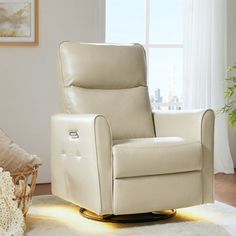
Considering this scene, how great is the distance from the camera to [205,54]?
17.3ft

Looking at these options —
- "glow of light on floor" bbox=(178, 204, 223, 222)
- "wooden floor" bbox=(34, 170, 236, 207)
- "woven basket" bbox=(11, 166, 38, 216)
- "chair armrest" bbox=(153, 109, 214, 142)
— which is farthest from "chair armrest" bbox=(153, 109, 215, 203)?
"woven basket" bbox=(11, 166, 38, 216)

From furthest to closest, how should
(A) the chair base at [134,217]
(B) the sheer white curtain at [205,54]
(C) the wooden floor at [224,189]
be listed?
(B) the sheer white curtain at [205,54] < (C) the wooden floor at [224,189] < (A) the chair base at [134,217]

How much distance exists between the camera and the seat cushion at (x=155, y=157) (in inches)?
122

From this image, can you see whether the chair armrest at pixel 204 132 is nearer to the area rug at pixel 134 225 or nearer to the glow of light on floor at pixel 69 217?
the area rug at pixel 134 225

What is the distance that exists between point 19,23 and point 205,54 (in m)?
1.75

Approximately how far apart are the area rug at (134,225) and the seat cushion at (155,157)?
0.30 meters

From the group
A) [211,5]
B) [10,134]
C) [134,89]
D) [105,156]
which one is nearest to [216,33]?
[211,5]

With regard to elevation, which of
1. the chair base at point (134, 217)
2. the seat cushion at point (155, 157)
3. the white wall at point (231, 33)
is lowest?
the chair base at point (134, 217)

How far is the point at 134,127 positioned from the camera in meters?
3.73

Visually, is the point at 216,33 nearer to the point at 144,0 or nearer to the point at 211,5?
the point at 211,5

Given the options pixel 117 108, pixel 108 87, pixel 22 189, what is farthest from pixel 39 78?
pixel 22 189

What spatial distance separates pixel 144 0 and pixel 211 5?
627 mm

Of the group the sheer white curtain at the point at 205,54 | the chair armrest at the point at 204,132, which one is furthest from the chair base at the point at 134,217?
the sheer white curtain at the point at 205,54

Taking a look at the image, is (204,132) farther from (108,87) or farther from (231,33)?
(231,33)
